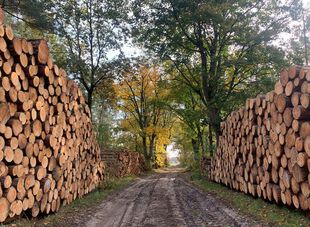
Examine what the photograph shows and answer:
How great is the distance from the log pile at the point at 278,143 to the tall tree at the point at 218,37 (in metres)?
6.75

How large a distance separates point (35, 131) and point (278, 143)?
212 inches

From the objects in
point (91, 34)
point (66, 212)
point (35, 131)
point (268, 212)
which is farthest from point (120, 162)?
point (268, 212)

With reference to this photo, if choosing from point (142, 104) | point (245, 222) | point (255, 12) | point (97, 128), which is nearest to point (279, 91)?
point (245, 222)

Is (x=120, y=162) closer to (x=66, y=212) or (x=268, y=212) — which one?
(x=66, y=212)

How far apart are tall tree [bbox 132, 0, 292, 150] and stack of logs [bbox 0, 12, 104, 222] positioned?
9.27 metres

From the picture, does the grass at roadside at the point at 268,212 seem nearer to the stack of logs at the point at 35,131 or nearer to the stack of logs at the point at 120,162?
the stack of logs at the point at 35,131

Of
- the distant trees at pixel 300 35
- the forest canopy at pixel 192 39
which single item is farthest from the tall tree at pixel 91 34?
the distant trees at pixel 300 35

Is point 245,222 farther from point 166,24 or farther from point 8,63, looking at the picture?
point 166,24

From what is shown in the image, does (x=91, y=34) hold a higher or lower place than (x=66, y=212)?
higher

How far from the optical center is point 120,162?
24.5 m

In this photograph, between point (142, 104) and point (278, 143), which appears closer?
point (278, 143)

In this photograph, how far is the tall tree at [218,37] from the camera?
1764 cm

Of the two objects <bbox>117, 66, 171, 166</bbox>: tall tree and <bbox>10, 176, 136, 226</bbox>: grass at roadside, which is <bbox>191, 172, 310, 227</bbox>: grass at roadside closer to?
<bbox>10, 176, 136, 226</bbox>: grass at roadside

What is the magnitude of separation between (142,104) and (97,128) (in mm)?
6449
